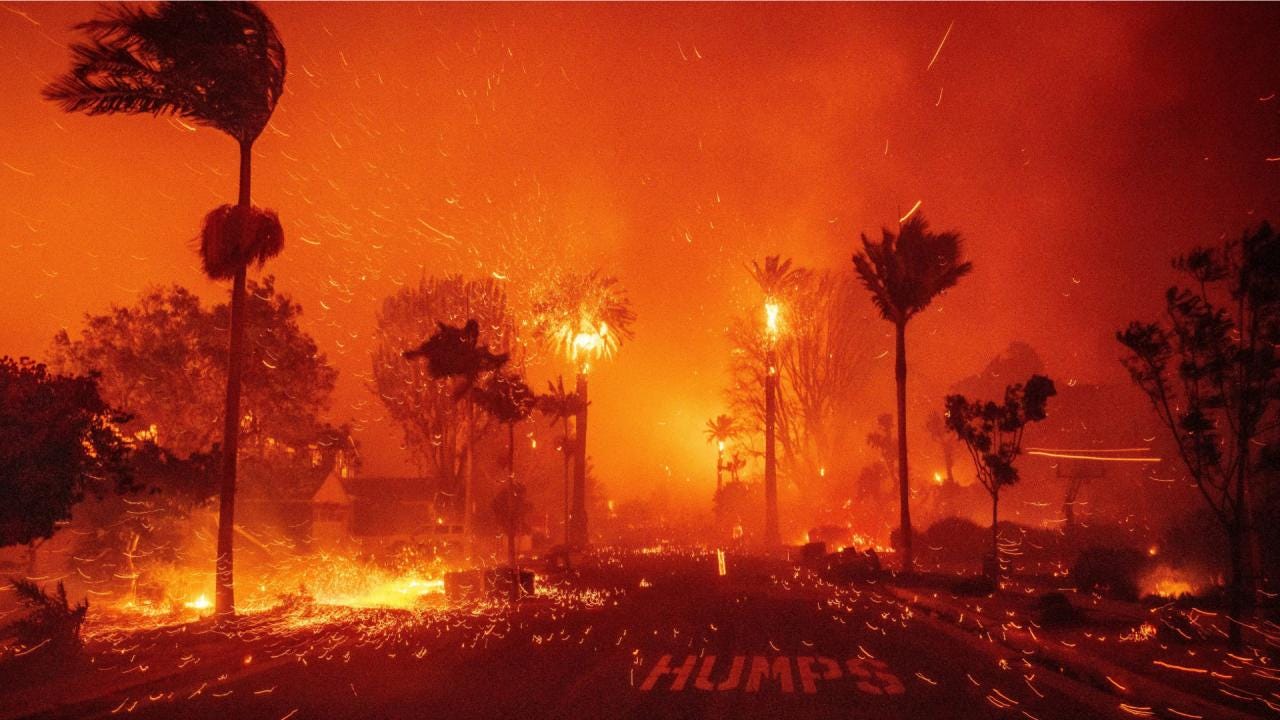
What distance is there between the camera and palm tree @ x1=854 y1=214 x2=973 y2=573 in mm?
36062

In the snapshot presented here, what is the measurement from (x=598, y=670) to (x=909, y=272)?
25.9 m

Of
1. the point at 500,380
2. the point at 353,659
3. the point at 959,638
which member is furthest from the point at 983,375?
the point at 353,659

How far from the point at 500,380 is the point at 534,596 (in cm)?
953

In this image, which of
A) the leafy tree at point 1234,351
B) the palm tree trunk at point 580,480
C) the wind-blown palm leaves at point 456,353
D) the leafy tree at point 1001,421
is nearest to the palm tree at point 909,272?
the leafy tree at point 1001,421

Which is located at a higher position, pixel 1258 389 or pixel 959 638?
pixel 1258 389

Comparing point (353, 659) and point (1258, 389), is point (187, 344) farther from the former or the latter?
point (1258, 389)

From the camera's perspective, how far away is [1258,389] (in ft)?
49.0

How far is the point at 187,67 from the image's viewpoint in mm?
18953

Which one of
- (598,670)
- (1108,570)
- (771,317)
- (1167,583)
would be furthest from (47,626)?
(771,317)

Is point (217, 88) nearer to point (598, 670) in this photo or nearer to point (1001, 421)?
point (598, 670)

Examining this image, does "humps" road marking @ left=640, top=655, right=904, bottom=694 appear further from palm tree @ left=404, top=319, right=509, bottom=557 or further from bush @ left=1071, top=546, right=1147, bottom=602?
palm tree @ left=404, top=319, right=509, bottom=557

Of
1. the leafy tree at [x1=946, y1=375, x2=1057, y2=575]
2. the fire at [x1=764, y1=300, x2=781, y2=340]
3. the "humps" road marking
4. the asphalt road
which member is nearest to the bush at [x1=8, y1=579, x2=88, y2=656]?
the asphalt road

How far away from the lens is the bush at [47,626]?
14.0 metres

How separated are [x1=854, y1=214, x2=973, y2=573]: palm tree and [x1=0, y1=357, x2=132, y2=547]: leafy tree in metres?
27.3
